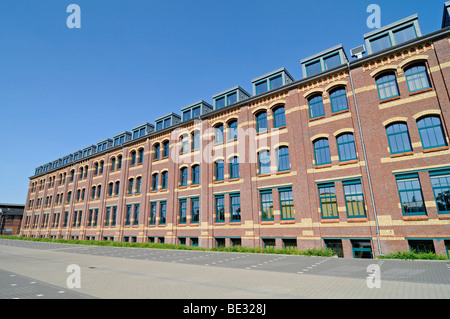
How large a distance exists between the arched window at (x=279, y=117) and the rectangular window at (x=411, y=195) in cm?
914

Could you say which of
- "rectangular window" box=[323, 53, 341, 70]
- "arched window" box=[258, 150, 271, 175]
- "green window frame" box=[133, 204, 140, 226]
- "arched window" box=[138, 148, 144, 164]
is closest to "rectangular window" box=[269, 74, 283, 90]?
"rectangular window" box=[323, 53, 341, 70]

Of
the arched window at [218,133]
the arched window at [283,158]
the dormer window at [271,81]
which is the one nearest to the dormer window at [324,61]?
the dormer window at [271,81]

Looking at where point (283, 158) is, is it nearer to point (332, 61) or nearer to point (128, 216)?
point (332, 61)

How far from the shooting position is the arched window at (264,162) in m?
20.2

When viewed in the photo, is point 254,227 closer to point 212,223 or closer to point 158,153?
point 212,223

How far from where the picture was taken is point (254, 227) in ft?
63.7

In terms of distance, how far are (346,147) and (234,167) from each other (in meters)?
9.46

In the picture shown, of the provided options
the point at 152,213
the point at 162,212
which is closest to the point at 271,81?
the point at 162,212

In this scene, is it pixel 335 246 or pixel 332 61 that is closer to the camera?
pixel 335 246

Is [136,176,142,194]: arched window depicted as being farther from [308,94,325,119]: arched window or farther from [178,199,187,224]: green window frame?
[308,94,325,119]: arched window

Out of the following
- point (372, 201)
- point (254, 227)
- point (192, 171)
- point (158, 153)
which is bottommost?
point (254, 227)

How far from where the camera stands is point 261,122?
21.5 m
